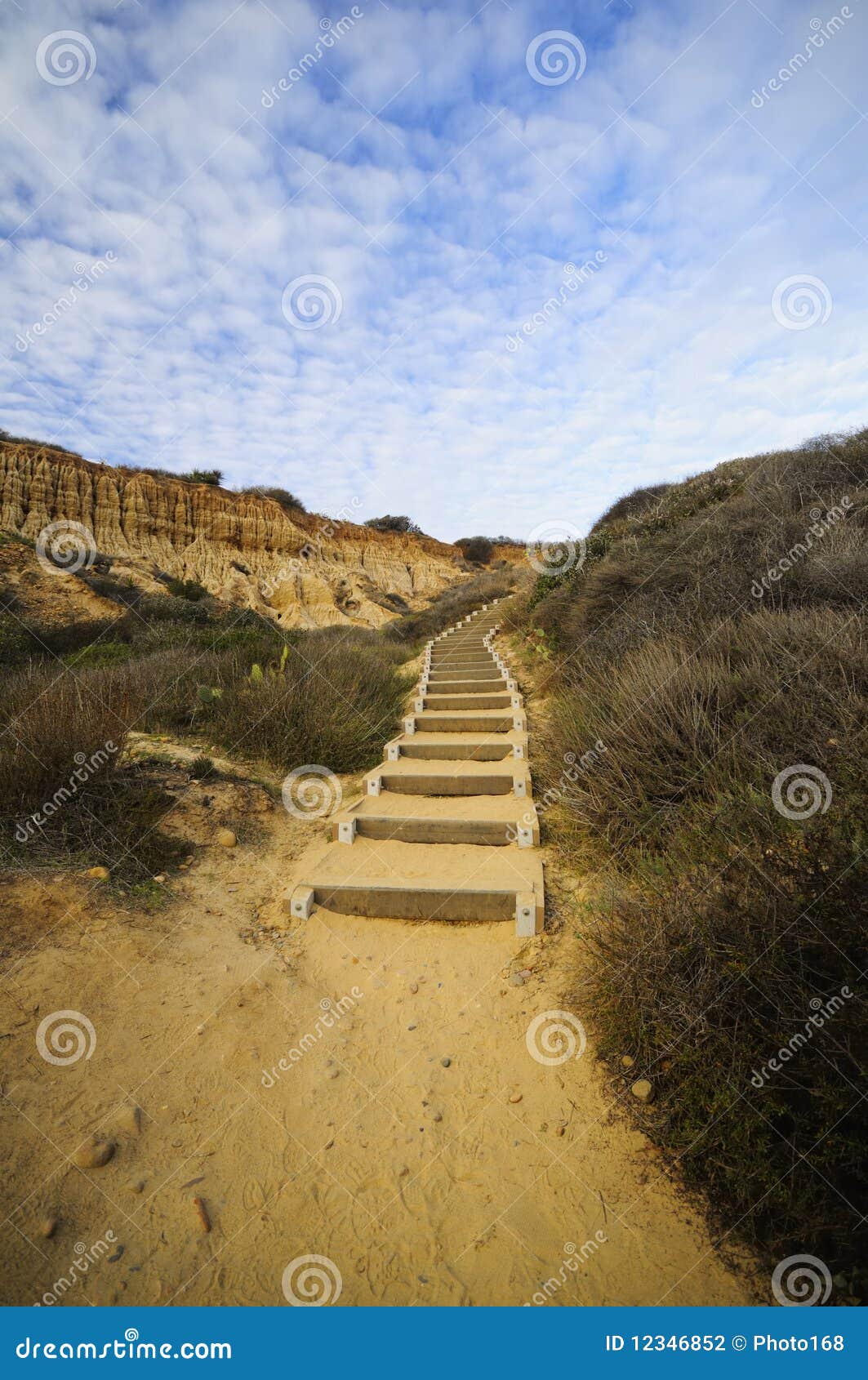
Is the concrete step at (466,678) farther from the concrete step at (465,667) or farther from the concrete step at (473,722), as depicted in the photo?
the concrete step at (473,722)

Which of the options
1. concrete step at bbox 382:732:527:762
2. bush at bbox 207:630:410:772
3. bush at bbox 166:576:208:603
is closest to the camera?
concrete step at bbox 382:732:527:762

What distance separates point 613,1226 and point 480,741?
14.1ft

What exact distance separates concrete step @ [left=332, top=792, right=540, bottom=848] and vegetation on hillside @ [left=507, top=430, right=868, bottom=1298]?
1.12 feet

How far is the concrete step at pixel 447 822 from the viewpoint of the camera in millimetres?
4148

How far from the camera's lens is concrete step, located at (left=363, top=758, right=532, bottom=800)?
16.2ft

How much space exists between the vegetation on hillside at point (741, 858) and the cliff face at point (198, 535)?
12.7 meters

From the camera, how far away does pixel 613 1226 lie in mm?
1782

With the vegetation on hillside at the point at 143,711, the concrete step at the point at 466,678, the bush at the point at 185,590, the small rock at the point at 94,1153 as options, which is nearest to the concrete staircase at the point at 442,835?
the vegetation on hillside at the point at 143,711

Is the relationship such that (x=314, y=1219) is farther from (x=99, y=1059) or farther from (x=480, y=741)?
(x=480, y=741)

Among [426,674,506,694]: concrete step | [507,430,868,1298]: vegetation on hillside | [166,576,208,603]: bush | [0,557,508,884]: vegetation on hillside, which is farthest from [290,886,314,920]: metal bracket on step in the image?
[166,576,208,603]: bush

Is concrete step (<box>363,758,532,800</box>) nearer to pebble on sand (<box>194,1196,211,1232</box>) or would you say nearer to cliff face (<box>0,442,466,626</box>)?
pebble on sand (<box>194,1196,211,1232</box>)

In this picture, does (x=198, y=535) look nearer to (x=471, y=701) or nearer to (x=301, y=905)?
(x=471, y=701)

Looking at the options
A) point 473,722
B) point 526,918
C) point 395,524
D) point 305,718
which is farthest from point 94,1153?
point 395,524

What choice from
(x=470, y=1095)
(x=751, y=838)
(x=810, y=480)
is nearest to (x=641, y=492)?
(x=810, y=480)
